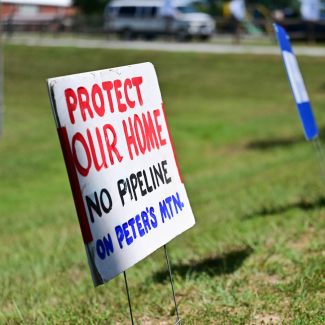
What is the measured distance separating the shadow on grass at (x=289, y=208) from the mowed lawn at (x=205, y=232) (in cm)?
2

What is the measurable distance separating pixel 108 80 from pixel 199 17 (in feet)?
90.5

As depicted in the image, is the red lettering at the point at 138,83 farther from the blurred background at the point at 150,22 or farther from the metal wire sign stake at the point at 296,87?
the blurred background at the point at 150,22

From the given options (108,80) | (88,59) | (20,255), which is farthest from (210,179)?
(88,59)

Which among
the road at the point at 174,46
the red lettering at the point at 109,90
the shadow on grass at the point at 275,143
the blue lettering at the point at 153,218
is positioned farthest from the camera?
the road at the point at 174,46

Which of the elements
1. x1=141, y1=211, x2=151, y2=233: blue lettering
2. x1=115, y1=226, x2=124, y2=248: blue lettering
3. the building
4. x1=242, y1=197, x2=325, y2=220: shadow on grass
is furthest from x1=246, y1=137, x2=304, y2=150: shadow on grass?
the building

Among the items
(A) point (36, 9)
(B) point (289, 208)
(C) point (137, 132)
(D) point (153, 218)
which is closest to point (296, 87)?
(B) point (289, 208)

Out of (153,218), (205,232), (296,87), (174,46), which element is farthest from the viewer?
(174,46)

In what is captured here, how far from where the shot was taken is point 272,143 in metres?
12.2

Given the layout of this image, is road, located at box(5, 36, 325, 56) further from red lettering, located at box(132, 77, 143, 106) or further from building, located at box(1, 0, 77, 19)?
red lettering, located at box(132, 77, 143, 106)

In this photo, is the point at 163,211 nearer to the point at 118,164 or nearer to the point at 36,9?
the point at 118,164

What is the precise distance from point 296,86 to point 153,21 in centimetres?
2625

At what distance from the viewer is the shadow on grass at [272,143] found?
38.7ft

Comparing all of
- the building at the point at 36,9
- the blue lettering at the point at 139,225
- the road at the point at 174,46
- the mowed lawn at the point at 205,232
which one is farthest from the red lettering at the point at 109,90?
the building at the point at 36,9

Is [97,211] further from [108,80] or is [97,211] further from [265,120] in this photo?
[265,120]
